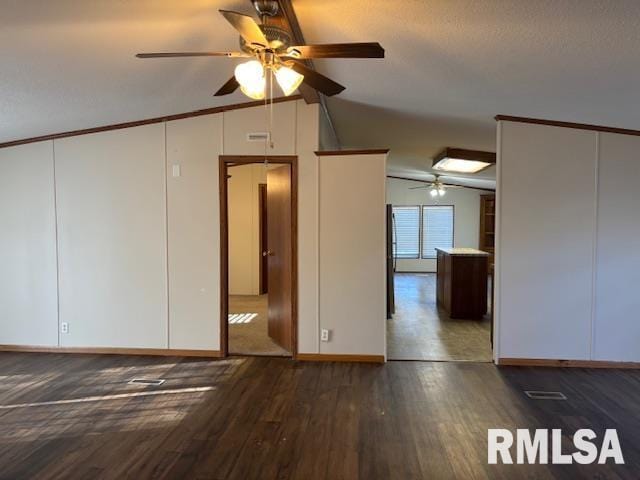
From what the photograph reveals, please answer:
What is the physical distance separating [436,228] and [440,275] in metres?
4.31

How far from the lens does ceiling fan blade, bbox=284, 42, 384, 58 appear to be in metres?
1.87

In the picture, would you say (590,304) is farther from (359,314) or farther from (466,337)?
(359,314)

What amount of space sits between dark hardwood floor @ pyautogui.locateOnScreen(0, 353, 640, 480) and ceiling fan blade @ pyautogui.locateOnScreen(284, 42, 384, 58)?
2182 mm

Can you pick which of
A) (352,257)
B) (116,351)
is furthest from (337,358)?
(116,351)

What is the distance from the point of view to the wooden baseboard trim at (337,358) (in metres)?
4.01

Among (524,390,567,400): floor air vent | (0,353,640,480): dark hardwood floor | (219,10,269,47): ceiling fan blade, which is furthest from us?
(524,390,567,400): floor air vent

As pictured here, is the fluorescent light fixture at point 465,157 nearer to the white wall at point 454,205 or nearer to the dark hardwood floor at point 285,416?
the dark hardwood floor at point 285,416

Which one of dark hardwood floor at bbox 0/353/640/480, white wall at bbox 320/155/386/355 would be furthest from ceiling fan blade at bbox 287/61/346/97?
dark hardwood floor at bbox 0/353/640/480

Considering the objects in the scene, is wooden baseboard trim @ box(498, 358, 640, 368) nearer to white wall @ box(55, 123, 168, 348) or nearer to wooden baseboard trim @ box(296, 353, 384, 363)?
wooden baseboard trim @ box(296, 353, 384, 363)

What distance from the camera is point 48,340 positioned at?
433 centimetres

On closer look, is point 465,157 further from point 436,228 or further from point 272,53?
point 436,228

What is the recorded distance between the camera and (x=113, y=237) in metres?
4.22

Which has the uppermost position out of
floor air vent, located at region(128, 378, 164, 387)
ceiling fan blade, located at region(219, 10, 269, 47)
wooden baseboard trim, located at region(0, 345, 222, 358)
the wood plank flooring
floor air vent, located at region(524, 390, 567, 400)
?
ceiling fan blade, located at region(219, 10, 269, 47)

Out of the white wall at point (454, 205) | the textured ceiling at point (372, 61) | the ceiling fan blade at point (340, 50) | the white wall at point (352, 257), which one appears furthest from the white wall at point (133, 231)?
the white wall at point (454, 205)
